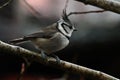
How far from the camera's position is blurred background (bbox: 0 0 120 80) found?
271 cm

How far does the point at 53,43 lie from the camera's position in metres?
2.05

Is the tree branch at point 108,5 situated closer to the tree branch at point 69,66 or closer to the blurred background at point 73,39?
the tree branch at point 69,66

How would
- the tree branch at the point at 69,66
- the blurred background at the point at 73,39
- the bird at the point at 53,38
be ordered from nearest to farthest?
1. the tree branch at the point at 69,66
2. the bird at the point at 53,38
3. the blurred background at the point at 73,39

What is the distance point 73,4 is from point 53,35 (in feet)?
3.26

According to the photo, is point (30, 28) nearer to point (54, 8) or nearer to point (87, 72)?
point (54, 8)

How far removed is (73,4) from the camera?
306cm

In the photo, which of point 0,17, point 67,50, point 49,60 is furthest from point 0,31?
point 49,60

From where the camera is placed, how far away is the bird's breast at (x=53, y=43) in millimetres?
2008

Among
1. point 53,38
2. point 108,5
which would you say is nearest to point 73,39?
point 53,38

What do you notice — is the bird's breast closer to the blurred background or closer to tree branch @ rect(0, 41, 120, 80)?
tree branch @ rect(0, 41, 120, 80)

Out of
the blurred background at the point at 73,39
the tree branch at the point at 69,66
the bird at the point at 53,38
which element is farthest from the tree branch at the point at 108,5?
the blurred background at the point at 73,39

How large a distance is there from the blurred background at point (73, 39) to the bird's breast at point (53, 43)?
1.85 ft

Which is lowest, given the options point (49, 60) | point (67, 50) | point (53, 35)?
point (67, 50)

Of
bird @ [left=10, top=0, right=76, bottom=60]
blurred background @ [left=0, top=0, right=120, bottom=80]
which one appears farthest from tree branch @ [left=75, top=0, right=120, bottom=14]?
blurred background @ [left=0, top=0, right=120, bottom=80]
